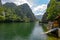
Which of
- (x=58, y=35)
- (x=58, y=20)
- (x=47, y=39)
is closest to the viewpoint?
(x=47, y=39)

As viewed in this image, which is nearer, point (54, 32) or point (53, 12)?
point (54, 32)

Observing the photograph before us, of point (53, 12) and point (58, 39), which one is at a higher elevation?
point (53, 12)

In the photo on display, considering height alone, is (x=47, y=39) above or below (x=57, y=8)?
below

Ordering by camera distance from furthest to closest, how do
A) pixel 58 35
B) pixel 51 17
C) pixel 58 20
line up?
pixel 51 17 → pixel 58 20 → pixel 58 35

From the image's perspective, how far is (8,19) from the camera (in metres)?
146

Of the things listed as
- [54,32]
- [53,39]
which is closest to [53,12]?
[54,32]

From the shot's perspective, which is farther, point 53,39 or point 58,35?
point 58,35

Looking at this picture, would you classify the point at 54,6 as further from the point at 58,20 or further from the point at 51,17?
the point at 58,20

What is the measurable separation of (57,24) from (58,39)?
9.67 meters

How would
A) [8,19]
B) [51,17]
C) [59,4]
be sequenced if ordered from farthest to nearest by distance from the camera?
[8,19]
[51,17]
[59,4]

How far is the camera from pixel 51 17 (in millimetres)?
49656

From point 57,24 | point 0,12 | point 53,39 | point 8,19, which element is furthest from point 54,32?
point 8,19

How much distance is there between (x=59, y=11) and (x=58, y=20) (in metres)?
9.65

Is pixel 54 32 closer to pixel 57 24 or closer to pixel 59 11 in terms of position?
pixel 57 24
